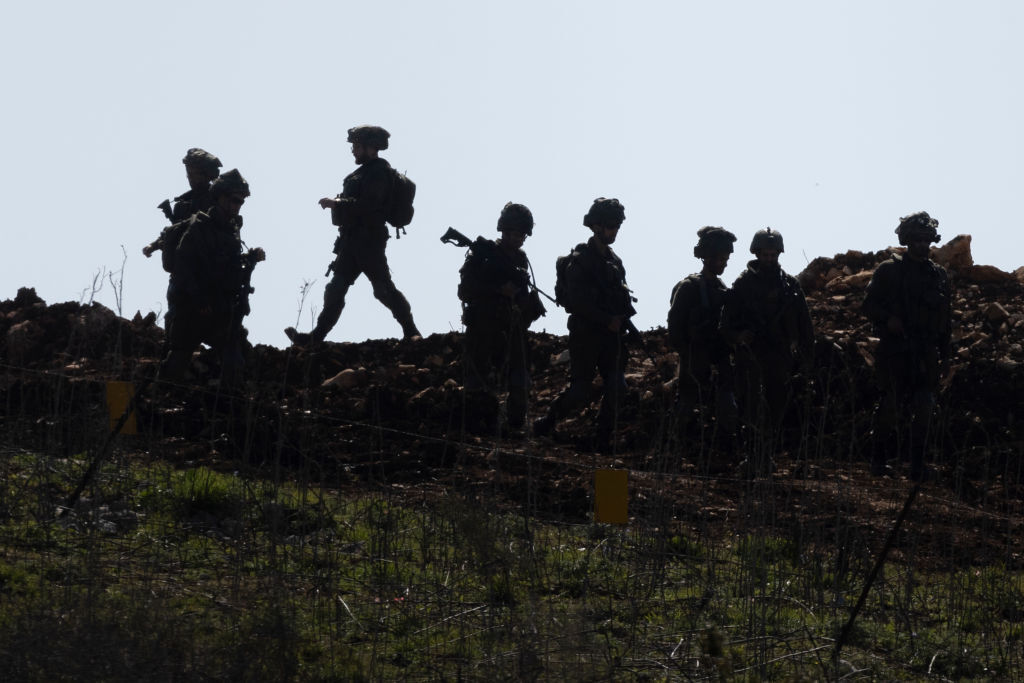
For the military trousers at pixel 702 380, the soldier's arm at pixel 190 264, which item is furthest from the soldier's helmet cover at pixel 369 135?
the military trousers at pixel 702 380

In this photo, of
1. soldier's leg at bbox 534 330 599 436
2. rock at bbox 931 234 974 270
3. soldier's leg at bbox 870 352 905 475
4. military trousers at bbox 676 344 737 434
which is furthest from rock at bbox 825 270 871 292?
soldier's leg at bbox 534 330 599 436

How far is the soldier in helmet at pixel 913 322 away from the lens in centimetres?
1234

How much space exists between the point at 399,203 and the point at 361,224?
0.38 meters

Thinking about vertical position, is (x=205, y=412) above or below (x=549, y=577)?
above

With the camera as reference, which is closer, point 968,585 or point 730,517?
point 968,585

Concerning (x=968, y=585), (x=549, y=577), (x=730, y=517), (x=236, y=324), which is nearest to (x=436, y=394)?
(x=236, y=324)

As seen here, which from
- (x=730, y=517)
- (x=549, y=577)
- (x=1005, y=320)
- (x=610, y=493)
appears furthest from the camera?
(x=1005, y=320)

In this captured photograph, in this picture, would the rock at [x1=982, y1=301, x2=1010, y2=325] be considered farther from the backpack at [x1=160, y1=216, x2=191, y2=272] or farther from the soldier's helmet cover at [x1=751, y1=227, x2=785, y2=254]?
the backpack at [x1=160, y1=216, x2=191, y2=272]

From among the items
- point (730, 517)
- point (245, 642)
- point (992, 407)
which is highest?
point (992, 407)

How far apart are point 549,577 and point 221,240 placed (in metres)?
5.00

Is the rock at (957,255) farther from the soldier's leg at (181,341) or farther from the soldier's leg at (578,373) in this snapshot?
the soldier's leg at (181,341)

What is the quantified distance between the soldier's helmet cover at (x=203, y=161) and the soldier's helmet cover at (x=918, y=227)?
526cm

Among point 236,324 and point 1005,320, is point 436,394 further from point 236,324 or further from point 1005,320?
point 1005,320

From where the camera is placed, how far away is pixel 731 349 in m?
12.8
